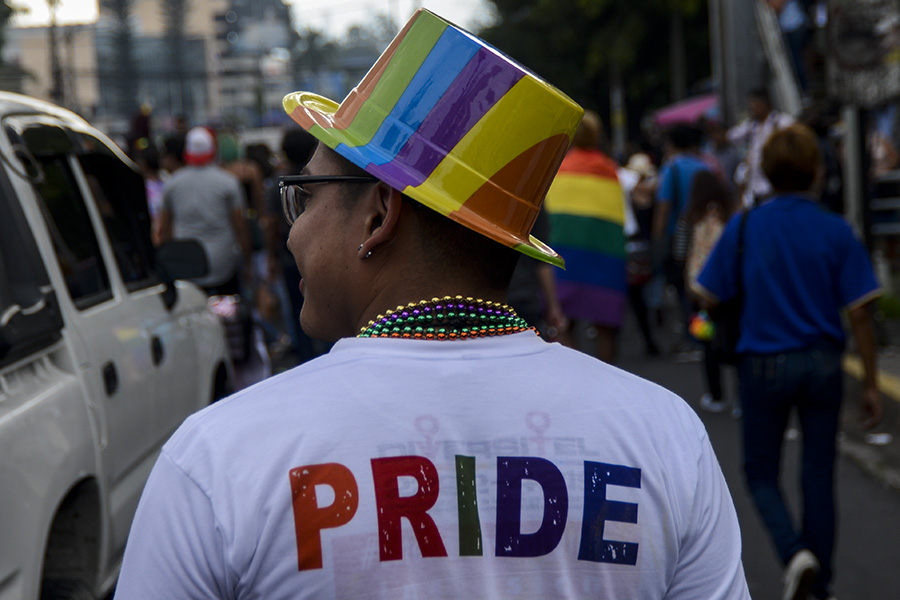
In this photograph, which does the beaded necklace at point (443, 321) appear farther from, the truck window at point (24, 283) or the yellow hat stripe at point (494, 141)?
the truck window at point (24, 283)

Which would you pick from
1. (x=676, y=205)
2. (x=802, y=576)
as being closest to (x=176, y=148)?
(x=676, y=205)

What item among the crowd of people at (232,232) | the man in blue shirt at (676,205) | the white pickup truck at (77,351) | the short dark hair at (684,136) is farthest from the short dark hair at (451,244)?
the short dark hair at (684,136)

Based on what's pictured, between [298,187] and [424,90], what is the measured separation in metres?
0.29

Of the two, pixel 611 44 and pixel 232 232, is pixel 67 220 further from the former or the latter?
pixel 611 44

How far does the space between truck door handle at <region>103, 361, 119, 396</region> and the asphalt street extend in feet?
8.80

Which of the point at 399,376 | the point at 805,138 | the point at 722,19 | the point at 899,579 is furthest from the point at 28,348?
the point at 722,19

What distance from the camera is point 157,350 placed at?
3914mm

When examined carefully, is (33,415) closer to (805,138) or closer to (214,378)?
(214,378)

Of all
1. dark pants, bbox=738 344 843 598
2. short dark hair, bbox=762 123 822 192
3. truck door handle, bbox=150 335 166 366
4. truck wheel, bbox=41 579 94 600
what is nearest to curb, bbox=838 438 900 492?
dark pants, bbox=738 344 843 598

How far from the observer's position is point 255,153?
13.2m

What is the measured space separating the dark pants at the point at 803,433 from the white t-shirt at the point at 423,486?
2.99 metres

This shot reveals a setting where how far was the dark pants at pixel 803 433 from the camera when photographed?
166 inches

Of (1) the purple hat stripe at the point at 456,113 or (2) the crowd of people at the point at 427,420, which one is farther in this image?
(1) the purple hat stripe at the point at 456,113

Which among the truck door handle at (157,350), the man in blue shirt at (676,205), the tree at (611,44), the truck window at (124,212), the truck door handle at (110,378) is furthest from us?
the tree at (611,44)
